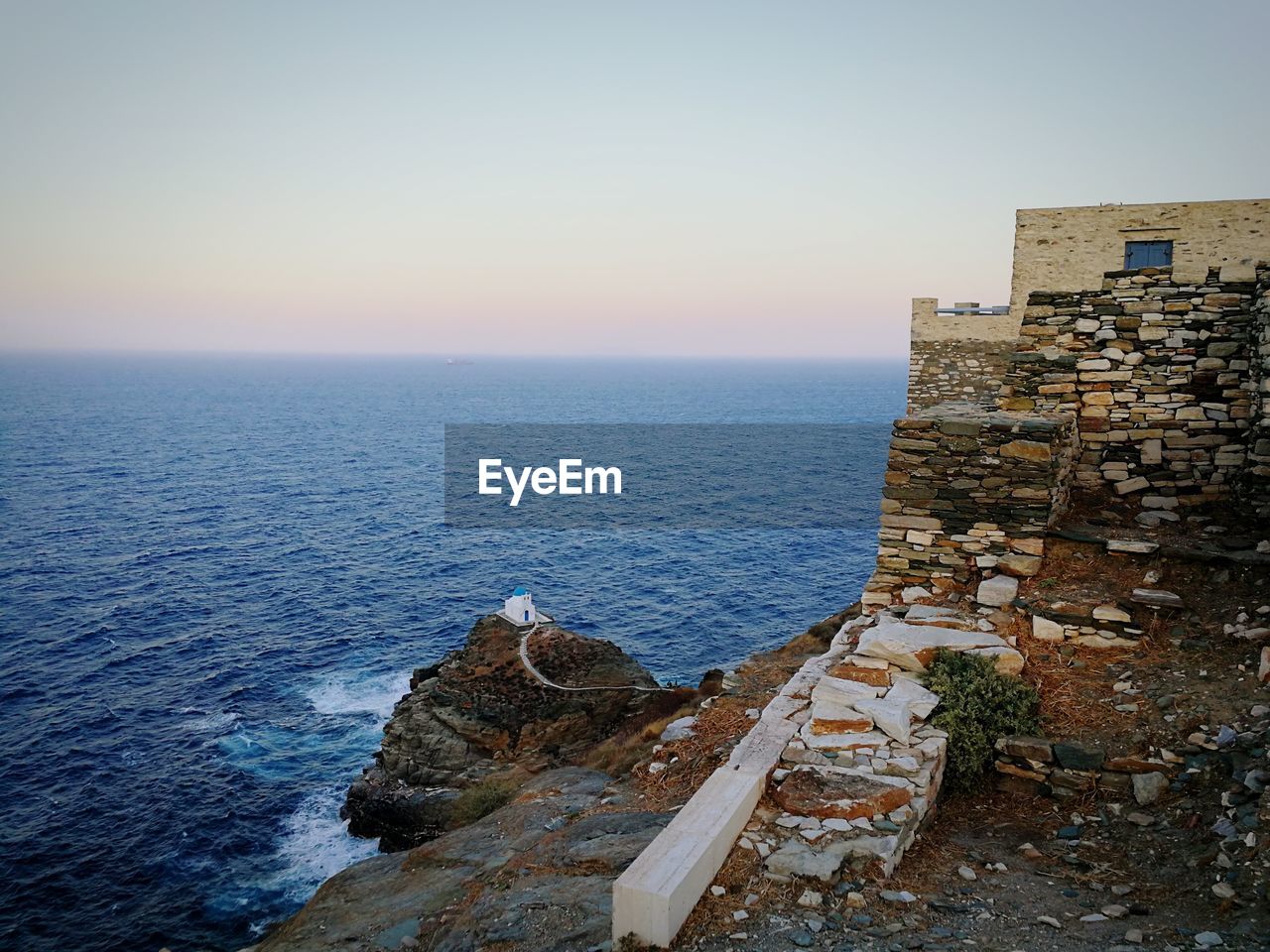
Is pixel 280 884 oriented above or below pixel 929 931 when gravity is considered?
below

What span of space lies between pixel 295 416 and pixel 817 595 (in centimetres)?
11383

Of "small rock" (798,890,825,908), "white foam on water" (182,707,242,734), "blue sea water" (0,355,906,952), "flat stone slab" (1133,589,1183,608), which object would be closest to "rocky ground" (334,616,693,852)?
"blue sea water" (0,355,906,952)

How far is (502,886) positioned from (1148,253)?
Result: 23746 millimetres

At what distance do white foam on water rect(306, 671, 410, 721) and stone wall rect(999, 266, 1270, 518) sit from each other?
28.2 m

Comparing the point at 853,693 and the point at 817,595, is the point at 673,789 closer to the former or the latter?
the point at 853,693

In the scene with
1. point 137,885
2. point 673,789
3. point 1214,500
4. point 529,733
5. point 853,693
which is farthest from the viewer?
point 529,733

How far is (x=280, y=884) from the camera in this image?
74.2 ft

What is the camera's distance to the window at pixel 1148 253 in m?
22.1

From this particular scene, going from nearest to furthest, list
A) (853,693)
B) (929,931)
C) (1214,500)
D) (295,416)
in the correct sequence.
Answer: (929,931), (853,693), (1214,500), (295,416)

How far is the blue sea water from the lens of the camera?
2317 cm

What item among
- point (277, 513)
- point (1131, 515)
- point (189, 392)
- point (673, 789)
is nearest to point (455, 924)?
point (673, 789)

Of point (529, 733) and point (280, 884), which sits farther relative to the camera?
point (529, 733)

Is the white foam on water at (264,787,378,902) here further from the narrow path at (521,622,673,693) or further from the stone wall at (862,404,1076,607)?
the stone wall at (862,404,1076,607)

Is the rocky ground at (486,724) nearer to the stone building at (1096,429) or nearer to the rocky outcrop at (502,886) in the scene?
the rocky outcrop at (502,886)
